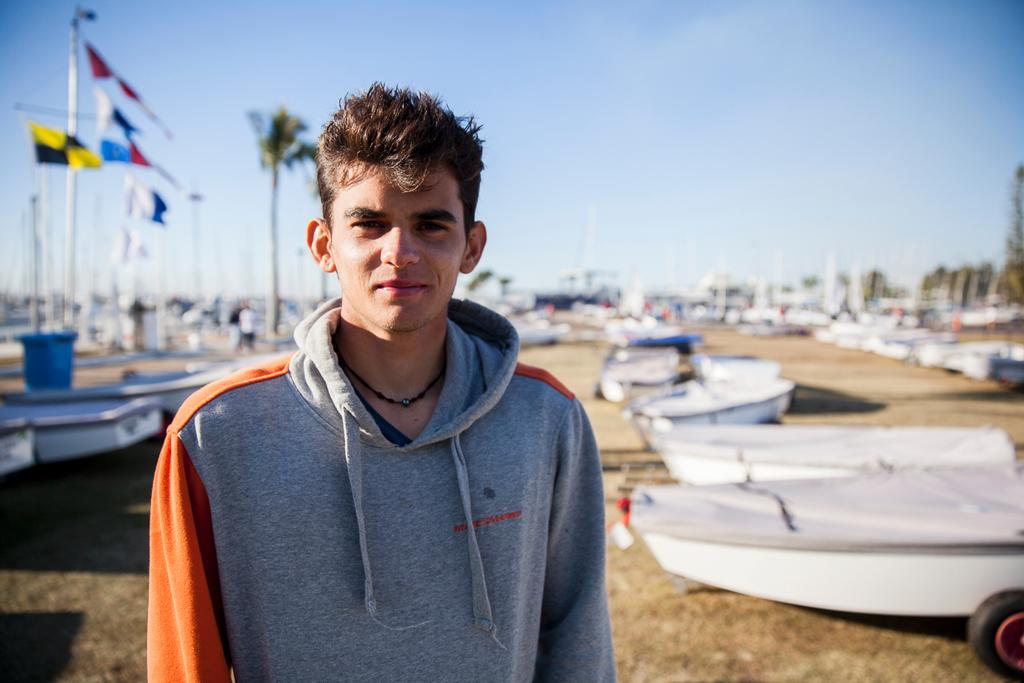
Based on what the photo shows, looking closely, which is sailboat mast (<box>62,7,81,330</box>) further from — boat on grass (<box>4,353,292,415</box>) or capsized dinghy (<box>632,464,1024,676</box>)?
capsized dinghy (<box>632,464,1024,676</box>)

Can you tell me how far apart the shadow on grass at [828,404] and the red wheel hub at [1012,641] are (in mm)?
10110

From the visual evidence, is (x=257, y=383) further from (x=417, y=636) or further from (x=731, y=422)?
(x=731, y=422)

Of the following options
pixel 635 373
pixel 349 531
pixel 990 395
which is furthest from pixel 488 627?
pixel 990 395

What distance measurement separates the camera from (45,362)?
1080 cm

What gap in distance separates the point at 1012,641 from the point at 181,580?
536 centimetres

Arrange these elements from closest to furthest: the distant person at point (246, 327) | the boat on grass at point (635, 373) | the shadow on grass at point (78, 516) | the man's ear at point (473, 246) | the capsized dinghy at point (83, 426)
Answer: the man's ear at point (473, 246) → the shadow on grass at point (78, 516) → the capsized dinghy at point (83, 426) → the boat on grass at point (635, 373) → the distant person at point (246, 327)

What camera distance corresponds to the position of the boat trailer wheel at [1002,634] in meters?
4.00

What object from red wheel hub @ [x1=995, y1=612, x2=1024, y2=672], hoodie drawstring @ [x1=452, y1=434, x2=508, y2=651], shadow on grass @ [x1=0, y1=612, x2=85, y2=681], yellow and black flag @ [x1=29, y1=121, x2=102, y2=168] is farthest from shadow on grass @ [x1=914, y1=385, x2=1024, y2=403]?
yellow and black flag @ [x1=29, y1=121, x2=102, y2=168]

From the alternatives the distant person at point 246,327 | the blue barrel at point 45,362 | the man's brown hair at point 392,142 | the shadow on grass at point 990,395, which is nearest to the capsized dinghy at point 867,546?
the man's brown hair at point 392,142

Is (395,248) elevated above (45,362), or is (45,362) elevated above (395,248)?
(395,248)

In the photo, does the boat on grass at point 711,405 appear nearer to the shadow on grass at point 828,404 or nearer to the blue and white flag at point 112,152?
the shadow on grass at point 828,404

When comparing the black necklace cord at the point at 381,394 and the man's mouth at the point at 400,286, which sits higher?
the man's mouth at the point at 400,286

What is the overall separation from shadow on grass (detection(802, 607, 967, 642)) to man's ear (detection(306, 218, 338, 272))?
17.2 feet

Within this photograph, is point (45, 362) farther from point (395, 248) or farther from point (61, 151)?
point (395, 248)
